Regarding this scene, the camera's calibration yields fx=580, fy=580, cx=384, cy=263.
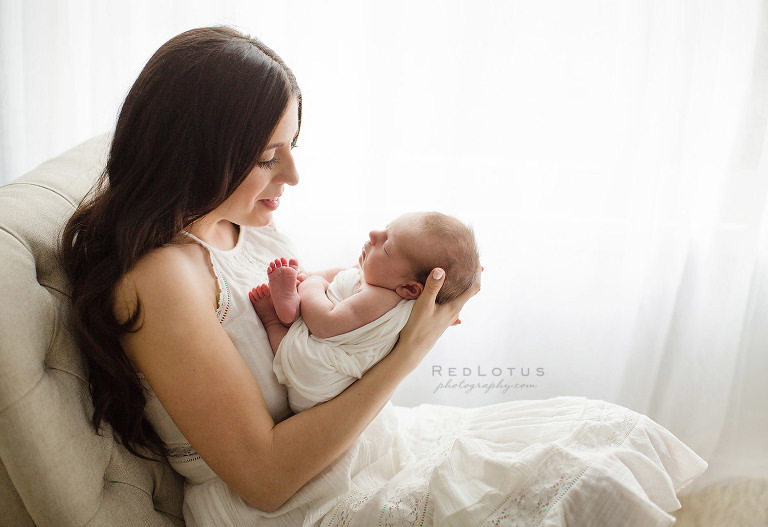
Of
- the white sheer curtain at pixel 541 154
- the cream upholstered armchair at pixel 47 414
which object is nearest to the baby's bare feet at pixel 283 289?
the cream upholstered armchair at pixel 47 414

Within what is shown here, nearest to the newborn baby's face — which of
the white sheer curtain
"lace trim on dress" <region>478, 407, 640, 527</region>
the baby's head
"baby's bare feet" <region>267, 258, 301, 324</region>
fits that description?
the baby's head

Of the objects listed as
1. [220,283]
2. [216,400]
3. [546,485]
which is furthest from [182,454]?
[546,485]

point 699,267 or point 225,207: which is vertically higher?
point 225,207

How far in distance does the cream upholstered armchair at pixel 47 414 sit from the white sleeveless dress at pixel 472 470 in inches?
4.6

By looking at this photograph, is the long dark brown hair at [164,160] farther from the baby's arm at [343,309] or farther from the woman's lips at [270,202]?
the baby's arm at [343,309]

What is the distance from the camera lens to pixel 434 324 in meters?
1.28

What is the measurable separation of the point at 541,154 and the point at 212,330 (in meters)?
1.38

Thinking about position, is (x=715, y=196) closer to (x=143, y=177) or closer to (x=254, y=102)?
(x=254, y=102)

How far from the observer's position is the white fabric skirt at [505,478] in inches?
39.7

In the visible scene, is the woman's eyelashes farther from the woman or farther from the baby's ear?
the baby's ear

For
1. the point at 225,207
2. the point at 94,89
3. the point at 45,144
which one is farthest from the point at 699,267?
the point at 45,144

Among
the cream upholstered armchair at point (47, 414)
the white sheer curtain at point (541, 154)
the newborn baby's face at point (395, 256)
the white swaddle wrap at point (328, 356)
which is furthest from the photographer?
the white sheer curtain at point (541, 154)

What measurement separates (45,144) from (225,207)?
1.33m

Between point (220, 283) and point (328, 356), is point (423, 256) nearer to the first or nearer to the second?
point (328, 356)
